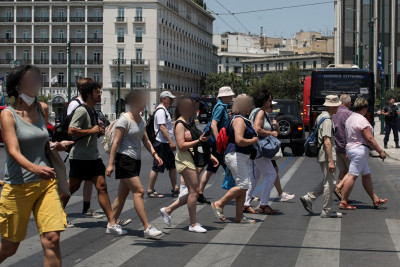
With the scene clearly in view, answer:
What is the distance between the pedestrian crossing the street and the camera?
21.1ft

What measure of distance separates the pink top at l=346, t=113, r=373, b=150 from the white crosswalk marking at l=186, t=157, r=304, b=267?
1996 mm

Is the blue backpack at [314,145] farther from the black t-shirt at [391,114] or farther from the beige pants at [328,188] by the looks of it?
the black t-shirt at [391,114]

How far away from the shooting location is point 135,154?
7.62 meters

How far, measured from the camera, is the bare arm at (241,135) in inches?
321

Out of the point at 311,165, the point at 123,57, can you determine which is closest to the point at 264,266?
the point at 311,165

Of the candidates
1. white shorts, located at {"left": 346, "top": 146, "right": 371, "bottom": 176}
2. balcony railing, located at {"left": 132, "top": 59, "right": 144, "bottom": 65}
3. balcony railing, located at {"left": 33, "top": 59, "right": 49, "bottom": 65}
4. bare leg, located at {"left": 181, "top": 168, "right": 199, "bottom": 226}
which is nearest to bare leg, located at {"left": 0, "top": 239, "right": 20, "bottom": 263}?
bare leg, located at {"left": 181, "top": 168, "right": 199, "bottom": 226}

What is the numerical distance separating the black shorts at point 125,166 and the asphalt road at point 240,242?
73cm

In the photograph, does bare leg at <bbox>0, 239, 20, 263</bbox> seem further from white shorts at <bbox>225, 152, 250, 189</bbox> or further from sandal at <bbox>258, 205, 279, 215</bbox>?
sandal at <bbox>258, 205, 279, 215</bbox>

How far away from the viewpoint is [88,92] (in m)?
8.04

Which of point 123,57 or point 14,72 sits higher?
point 123,57

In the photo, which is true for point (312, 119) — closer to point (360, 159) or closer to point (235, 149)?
point (360, 159)

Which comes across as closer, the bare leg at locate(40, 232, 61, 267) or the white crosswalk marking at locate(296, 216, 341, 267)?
the bare leg at locate(40, 232, 61, 267)

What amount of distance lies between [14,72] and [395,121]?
20392 millimetres

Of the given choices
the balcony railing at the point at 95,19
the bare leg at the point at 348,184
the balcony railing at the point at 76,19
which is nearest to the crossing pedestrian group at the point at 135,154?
the bare leg at the point at 348,184
